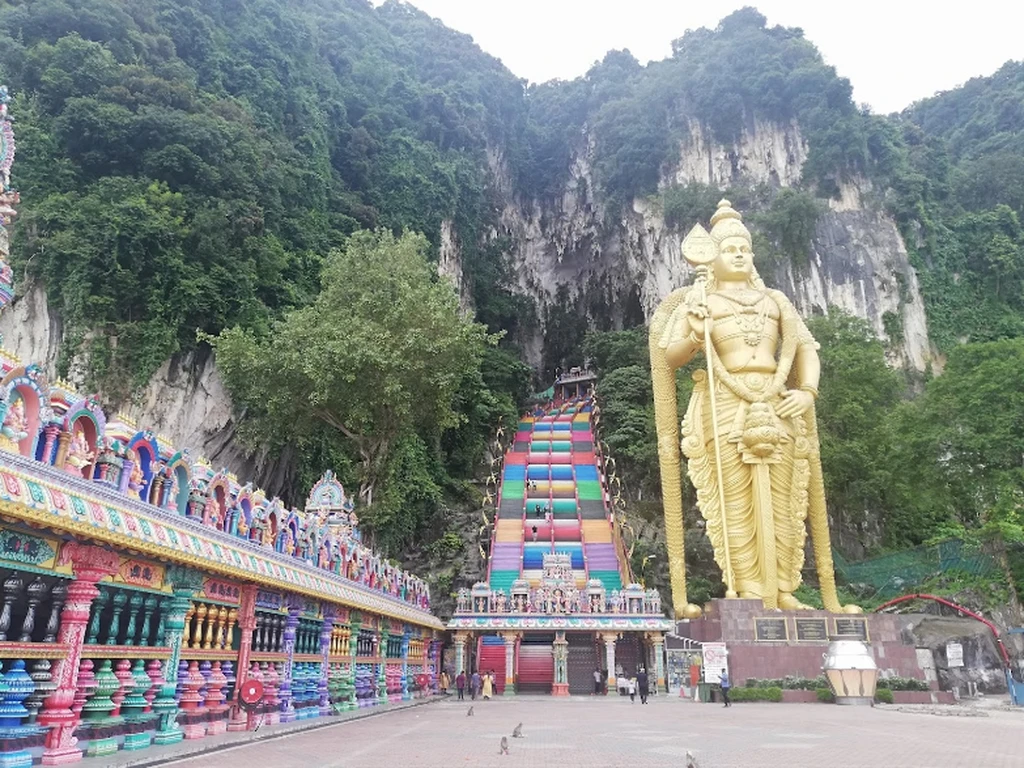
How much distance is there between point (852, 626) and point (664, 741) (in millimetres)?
5972

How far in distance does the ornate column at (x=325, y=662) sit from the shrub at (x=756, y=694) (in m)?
5.49

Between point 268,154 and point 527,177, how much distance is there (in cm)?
2511

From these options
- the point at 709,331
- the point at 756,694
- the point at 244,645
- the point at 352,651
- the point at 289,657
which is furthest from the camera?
the point at 709,331

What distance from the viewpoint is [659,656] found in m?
14.8

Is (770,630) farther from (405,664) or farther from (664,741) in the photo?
(405,664)

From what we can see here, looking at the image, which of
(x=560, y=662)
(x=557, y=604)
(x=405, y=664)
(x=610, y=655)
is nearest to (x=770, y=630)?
(x=610, y=655)

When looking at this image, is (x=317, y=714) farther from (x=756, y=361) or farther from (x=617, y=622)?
(x=756, y=361)

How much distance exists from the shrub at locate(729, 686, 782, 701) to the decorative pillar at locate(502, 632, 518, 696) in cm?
549

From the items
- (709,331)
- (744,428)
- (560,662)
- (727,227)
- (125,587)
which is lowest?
(560,662)

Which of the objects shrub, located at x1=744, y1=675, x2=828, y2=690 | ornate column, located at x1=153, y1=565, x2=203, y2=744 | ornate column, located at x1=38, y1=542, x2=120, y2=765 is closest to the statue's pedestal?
shrub, located at x1=744, y1=675, x2=828, y2=690

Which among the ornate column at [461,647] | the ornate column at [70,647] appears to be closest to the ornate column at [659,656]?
the ornate column at [461,647]

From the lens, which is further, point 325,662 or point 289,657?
point 325,662

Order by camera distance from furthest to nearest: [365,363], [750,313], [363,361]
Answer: [365,363]
[363,361]
[750,313]

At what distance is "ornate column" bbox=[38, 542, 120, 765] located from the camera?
160 inches
